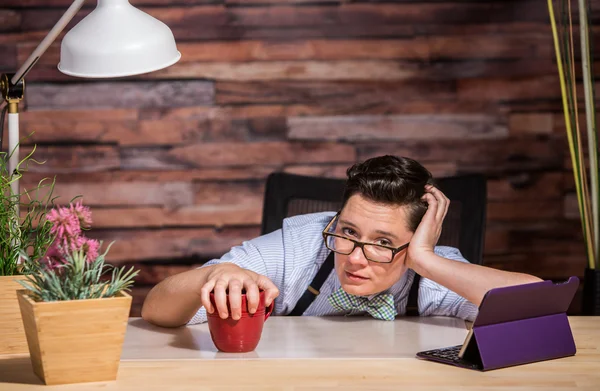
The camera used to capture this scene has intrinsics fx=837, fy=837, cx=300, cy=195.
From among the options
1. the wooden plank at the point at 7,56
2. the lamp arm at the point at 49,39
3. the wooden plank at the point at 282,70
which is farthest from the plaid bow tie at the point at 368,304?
the wooden plank at the point at 7,56

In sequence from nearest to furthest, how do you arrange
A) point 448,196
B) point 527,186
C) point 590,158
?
point 448,196 < point 590,158 < point 527,186

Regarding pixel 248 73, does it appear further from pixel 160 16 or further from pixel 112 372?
pixel 112 372

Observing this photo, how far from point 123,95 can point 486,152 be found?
1.48 m

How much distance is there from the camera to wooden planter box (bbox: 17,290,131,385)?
1.36m

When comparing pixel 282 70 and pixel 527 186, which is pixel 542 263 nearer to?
pixel 527 186

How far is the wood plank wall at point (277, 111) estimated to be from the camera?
3.32 metres

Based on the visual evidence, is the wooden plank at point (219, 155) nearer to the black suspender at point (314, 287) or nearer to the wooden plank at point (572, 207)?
the wooden plank at point (572, 207)

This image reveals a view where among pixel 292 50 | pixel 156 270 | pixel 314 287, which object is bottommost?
pixel 156 270

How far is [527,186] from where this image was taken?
11.2ft

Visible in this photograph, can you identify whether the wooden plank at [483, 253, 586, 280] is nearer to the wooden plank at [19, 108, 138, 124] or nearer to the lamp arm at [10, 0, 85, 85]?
the wooden plank at [19, 108, 138, 124]

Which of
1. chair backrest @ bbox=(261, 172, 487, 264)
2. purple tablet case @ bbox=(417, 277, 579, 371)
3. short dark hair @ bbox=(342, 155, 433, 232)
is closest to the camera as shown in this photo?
purple tablet case @ bbox=(417, 277, 579, 371)

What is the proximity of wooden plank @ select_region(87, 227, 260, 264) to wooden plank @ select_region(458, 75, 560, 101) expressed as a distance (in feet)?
3.35

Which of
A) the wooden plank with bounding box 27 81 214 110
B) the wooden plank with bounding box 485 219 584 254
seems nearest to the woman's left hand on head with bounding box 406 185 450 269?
the wooden plank with bounding box 485 219 584 254

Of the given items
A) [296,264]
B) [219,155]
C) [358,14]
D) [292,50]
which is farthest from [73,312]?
[358,14]
